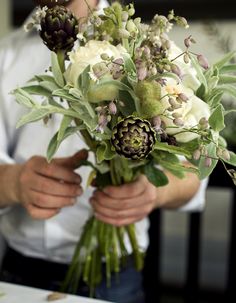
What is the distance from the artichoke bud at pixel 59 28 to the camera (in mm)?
572

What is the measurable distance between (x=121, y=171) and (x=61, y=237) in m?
0.31

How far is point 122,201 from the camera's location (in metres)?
0.81

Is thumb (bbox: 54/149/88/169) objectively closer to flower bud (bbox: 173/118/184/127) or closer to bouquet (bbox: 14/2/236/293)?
bouquet (bbox: 14/2/236/293)

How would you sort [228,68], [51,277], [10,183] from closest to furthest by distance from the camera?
[228,68] < [10,183] < [51,277]

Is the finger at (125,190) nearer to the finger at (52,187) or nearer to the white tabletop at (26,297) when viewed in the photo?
the finger at (52,187)

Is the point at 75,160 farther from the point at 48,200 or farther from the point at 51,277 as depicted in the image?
the point at 51,277

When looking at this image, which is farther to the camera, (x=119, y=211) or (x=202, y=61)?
(x=119, y=211)

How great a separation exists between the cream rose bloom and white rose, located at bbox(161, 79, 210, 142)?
0.20 feet

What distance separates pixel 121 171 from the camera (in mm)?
760

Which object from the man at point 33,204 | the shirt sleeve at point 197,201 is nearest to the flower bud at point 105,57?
the man at point 33,204

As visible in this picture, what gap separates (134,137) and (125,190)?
0.27m

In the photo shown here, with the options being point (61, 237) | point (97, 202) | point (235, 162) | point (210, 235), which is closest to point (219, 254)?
point (210, 235)

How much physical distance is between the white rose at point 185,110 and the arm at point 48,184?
0.86 ft

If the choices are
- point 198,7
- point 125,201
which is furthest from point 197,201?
point 198,7
